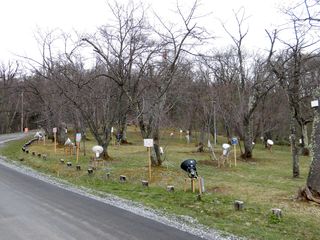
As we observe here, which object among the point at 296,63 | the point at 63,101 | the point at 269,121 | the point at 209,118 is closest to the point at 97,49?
the point at 296,63

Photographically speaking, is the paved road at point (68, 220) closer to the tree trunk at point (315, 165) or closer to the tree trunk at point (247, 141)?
the tree trunk at point (315, 165)

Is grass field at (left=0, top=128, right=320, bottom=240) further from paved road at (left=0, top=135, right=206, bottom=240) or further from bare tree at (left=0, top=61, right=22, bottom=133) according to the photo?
bare tree at (left=0, top=61, right=22, bottom=133)

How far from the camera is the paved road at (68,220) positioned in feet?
25.5

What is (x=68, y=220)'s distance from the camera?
29.5 ft

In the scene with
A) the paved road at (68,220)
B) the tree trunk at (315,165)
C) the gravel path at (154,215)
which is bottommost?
the gravel path at (154,215)

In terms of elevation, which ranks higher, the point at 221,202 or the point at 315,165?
the point at 315,165

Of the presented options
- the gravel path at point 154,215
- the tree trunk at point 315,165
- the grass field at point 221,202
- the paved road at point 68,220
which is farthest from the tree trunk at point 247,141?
the paved road at point 68,220

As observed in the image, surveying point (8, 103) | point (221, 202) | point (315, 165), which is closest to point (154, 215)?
point (221, 202)

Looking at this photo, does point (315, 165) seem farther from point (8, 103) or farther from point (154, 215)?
point (8, 103)

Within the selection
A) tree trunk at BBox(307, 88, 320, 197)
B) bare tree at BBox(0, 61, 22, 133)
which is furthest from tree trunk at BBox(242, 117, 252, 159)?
bare tree at BBox(0, 61, 22, 133)

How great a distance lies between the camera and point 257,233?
329 inches

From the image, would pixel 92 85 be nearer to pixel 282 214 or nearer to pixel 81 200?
pixel 81 200

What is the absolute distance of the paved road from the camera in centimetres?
778

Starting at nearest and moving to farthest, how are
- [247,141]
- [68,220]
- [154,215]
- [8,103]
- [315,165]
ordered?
1. [68,220]
2. [154,215]
3. [315,165]
4. [247,141]
5. [8,103]
